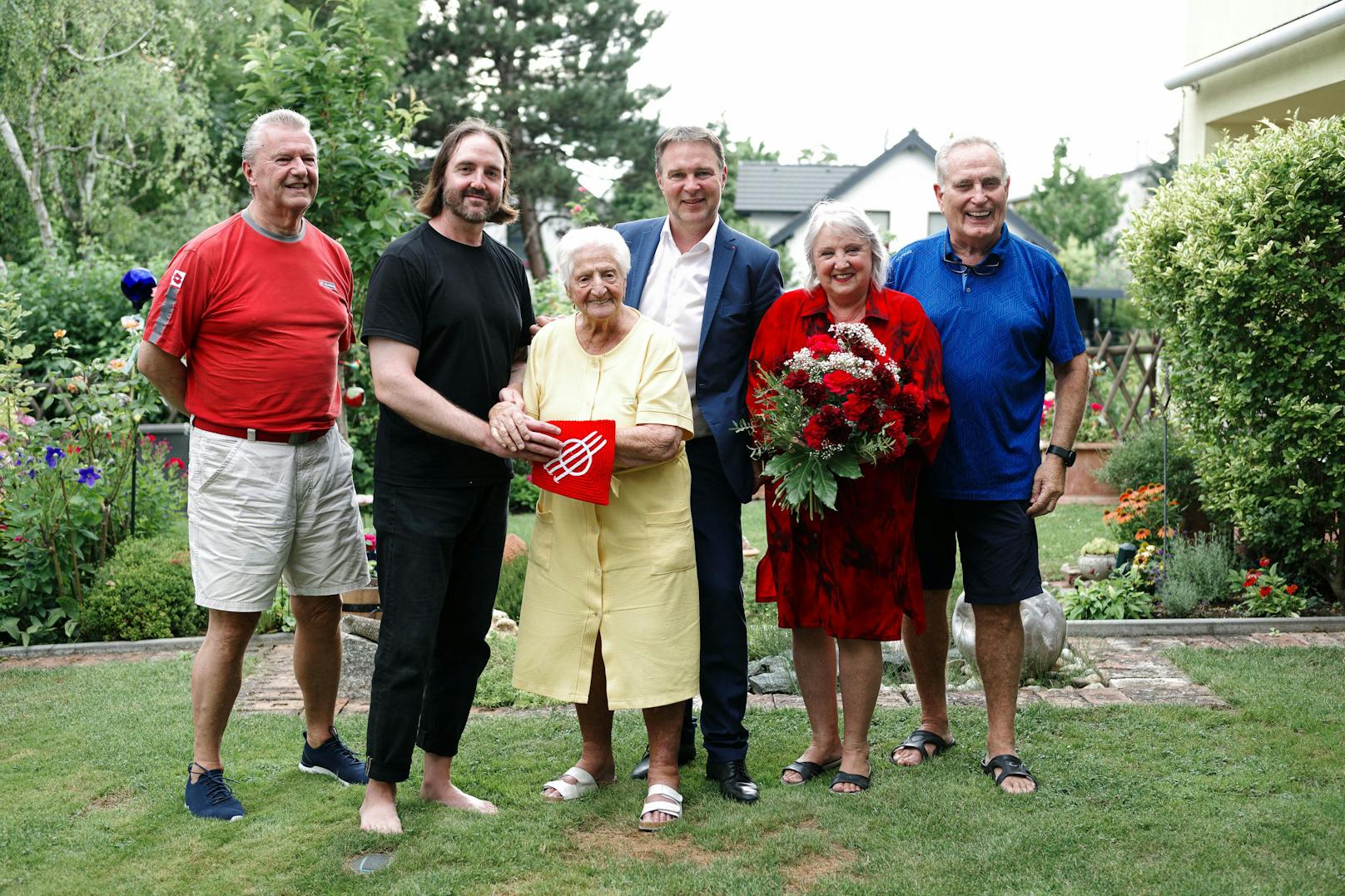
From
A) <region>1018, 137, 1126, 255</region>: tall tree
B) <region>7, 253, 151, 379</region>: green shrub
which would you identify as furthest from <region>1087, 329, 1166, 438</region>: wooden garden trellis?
<region>1018, 137, 1126, 255</region>: tall tree

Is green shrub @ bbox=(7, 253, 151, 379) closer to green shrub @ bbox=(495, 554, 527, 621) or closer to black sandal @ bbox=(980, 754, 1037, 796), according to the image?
green shrub @ bbox=(495, 554, 527, 621)

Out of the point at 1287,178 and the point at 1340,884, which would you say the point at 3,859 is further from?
the point at 1287,178

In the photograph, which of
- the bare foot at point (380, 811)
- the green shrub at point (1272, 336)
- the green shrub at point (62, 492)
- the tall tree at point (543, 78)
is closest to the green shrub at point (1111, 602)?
the green shrub at point (1272, 336)

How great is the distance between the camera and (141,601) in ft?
21.2

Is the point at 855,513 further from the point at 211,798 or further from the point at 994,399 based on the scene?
the point at 211,798

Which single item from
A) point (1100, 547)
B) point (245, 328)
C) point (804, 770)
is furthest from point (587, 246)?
point (1100, 547)

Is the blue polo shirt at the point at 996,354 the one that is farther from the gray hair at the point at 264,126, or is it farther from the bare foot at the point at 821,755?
the gray hair at the point at 264,126

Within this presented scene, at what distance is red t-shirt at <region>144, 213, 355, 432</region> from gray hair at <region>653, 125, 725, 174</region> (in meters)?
1.27

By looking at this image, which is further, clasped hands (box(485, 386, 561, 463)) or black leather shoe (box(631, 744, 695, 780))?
black leather shoe (box(631, 744, 695, 780))

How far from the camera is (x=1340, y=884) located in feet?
10.3

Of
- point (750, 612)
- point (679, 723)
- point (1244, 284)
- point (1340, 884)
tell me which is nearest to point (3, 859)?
point (679, 723)

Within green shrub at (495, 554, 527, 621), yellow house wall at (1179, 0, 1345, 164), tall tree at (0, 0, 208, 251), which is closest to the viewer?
green shrub at (495, 554, 527, 621)

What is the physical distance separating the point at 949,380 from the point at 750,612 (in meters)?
3.27

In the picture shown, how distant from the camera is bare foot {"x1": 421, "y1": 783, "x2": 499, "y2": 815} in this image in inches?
151
